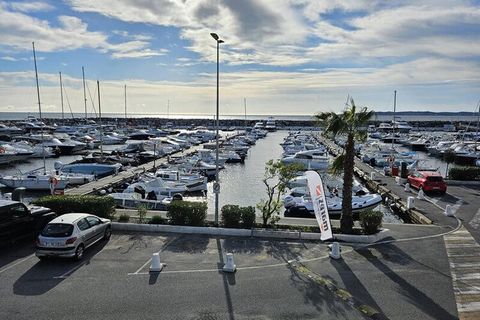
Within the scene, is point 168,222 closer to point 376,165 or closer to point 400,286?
point 400,286

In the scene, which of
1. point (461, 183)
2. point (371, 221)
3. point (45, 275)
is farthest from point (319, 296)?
point (461, 183)

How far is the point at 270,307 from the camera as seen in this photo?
11.0m

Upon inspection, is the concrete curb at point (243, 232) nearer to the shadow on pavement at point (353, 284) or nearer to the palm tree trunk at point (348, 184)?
the palm tree trunk at point (348, 184)

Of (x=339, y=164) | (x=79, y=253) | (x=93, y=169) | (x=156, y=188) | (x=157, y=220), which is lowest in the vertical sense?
(x=93, y=169)

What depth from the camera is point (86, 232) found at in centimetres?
1492

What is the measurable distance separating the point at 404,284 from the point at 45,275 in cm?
1196

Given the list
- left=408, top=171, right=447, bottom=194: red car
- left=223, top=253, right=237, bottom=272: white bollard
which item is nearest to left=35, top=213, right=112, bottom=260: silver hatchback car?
left=223, top=253, right=237, bottom=272: white bollard

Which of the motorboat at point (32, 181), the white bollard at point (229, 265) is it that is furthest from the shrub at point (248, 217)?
the motorboat at point (32, 181)

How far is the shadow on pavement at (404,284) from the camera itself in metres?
10.9

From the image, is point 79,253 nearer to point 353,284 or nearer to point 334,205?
point 353,284

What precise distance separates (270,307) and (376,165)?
47.5 metres

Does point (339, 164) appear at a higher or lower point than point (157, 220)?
higher

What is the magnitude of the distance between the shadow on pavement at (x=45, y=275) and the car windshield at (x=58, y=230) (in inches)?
44.1

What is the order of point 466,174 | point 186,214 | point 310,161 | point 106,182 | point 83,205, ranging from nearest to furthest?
point 186,214 → point 83,205 → point 466,174 → point 106,182 → point 310,161
